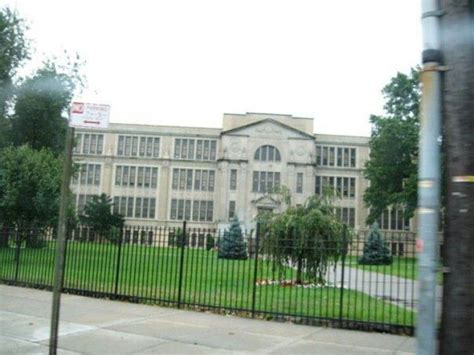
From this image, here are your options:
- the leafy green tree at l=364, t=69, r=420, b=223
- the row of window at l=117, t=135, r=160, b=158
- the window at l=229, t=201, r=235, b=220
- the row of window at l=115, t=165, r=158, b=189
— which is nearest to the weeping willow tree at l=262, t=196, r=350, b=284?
the leafy green tree at l=364, t=69, r=420, b=223

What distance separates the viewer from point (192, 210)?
83.4 meters

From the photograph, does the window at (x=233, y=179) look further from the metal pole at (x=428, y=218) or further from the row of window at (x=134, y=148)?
the metal pole at (x=428, y=218)

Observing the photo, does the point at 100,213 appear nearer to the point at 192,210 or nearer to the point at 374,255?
the point at 192,210

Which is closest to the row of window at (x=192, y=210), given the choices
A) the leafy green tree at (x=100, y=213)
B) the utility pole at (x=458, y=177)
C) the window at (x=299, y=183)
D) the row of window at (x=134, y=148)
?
the row of window at (x=134, y=148)

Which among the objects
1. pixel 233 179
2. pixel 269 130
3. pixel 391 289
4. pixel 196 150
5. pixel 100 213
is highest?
pixel 269 130

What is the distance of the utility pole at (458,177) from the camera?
13.6 ft

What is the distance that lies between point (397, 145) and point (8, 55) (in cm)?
3118

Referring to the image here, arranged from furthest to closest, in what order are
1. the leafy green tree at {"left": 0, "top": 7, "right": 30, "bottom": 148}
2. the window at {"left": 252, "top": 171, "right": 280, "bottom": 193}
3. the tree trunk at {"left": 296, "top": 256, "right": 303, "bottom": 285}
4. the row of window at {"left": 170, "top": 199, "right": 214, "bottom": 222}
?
the row of window at {"left": 170, "top": 199, "right": 214, "bottom": 222}, the window at {"left": 252, "top": 171, "right": 280, "bottom": 193}, the leafy green tree at {"left": 0, "top": 7, "right": 30, "bottom": 148}, the tree trunk at {"left": 296, "top": 256, "right": 303, "bottom": 285}

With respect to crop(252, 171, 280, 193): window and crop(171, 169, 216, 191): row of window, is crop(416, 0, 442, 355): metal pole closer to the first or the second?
crop(252, 171, 280, 193): window

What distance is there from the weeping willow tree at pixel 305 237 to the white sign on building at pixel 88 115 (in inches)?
355

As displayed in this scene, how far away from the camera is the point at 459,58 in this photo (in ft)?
14.0

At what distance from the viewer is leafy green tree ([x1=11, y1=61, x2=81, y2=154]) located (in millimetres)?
32969

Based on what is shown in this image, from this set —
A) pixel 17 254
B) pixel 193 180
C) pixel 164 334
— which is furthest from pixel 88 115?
A: pixel 193 180

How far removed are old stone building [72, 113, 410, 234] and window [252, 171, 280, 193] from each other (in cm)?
15
